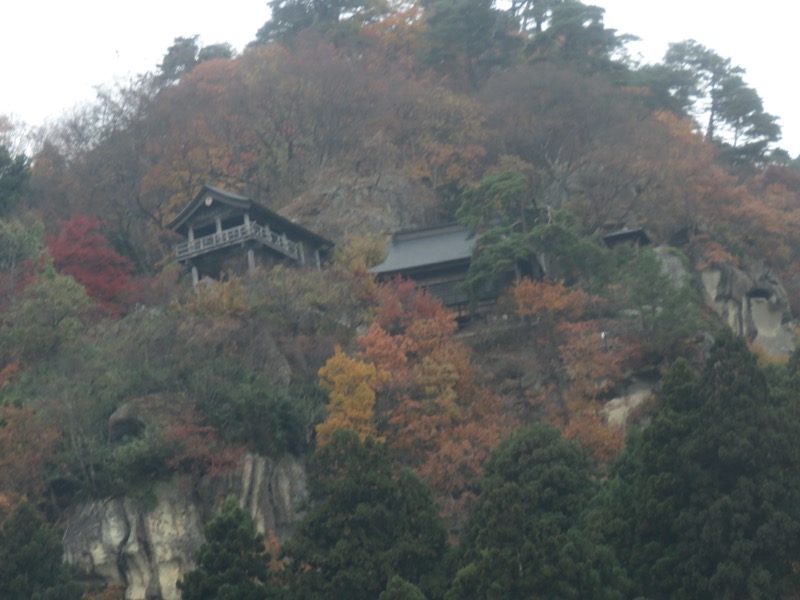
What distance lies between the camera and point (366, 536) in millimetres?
25078

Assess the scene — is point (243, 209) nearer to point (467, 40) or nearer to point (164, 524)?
point (164, 524)

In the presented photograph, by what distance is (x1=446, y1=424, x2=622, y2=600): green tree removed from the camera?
22766mm

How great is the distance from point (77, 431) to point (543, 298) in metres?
12.8

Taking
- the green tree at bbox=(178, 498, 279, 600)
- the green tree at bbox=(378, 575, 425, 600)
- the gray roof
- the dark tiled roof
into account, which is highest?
the dark tiled roof

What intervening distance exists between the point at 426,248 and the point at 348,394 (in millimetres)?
11115

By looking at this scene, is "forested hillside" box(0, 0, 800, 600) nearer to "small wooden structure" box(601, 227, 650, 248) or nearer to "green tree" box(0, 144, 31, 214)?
"green tree" box(0, 144, 31, 214)

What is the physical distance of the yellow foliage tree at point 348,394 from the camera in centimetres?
3100

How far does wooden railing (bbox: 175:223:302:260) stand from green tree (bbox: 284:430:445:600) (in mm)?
16089

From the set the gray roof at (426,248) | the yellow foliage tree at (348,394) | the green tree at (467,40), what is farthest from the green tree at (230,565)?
the green tree at (467,40)

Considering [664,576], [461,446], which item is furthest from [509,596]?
[461,446]

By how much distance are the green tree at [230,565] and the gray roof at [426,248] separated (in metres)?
16.3

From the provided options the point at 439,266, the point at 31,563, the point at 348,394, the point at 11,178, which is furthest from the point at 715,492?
the point at 11,178

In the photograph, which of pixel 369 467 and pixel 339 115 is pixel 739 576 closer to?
pixel 369 467

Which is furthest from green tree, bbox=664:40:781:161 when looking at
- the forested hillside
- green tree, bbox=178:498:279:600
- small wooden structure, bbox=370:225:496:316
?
green tree, bbox=178:498:279:600
